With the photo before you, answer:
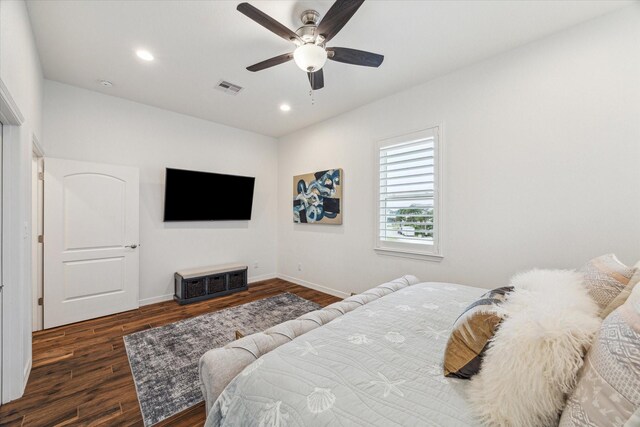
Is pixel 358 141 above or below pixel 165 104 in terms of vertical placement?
below

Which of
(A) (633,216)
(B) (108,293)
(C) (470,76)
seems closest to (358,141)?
(C) (470,76)

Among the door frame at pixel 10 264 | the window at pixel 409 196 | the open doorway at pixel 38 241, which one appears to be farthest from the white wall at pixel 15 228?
the window at pixel 409 196

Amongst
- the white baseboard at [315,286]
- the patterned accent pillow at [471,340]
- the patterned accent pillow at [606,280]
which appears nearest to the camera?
the patterned accent pillow at [471,340]

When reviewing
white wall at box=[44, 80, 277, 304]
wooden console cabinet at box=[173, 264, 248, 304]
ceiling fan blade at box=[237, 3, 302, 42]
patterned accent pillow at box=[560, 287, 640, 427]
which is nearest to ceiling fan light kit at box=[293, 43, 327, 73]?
ceiling fan blade at box=[237, 3, 302, 42]

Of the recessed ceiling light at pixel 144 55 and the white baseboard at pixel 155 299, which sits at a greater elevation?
the recessed ceiling light at pixel 144 55

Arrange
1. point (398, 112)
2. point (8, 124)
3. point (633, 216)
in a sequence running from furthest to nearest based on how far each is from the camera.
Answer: point (398, 112) < point (633, 216) < point (8, 124)

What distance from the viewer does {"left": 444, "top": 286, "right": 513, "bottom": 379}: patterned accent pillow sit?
3.23 feet

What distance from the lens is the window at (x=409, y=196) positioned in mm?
3062

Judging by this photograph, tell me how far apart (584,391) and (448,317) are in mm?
932

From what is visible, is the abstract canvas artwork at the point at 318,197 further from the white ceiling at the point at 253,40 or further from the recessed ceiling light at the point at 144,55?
the recessed ceiling light at the point at 144,55

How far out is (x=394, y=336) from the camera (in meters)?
1.37

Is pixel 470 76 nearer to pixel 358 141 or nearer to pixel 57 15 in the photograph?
pixel 358 141

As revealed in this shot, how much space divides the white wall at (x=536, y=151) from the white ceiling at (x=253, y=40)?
22cm

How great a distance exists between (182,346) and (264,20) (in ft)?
9.63
